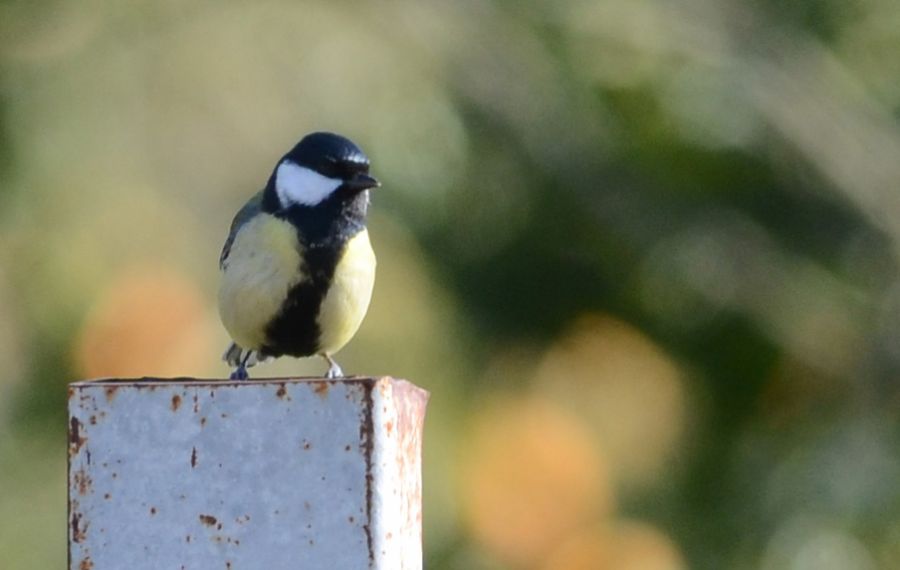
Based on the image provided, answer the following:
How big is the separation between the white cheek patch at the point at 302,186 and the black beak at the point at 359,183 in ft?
0.05

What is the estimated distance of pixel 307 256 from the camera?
2768 millimetres

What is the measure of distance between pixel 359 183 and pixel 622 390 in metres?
3.67

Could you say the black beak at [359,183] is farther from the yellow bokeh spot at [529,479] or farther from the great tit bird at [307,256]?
the yellow bokeh spot at [529,479]

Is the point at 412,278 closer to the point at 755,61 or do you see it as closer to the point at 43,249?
the point at 43,249

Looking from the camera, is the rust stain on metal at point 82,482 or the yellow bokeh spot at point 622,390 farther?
the yellow bokeh spot at point 622,390

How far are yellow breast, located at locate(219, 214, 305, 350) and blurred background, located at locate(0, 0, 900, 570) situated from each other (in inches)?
82.9

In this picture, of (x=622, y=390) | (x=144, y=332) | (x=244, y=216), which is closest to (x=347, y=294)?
(x=244, y=216)

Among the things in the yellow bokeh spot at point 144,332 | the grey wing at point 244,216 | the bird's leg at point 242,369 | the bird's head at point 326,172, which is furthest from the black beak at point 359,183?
the yellow bokeh spot at point 144,332

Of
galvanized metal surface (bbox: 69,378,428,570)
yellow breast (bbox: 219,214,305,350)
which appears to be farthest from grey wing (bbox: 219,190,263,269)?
galvanized metal surface (bbox: 69,378,428,570)

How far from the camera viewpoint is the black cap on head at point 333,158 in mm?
2777

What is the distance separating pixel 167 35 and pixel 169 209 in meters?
1.17

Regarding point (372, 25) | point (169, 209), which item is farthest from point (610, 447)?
point (372, 25)

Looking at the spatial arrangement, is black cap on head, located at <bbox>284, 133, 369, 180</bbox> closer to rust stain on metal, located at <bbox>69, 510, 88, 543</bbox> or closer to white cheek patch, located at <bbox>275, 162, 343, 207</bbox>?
white cheek patch, located at <bbox>275, 162, 343, 207</bbox>

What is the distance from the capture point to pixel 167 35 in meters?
6.40
